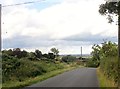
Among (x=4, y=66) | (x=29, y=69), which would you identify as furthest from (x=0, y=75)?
(x=29, y=69)

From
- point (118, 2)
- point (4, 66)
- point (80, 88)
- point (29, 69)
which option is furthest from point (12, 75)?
Result: point (118, 2)

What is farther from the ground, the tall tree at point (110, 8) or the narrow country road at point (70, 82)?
the tall tree at point (110, 8)

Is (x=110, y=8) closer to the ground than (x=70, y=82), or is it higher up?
higher up

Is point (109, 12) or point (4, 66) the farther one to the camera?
point (4, 66)

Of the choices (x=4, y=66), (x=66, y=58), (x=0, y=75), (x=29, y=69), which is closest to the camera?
(x=0, y=75)

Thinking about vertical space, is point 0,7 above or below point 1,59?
Result: above

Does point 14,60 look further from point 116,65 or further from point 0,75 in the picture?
point 116,65

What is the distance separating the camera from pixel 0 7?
23.9 metres

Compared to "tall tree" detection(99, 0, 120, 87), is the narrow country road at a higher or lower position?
lower

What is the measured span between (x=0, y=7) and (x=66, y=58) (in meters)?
98.5

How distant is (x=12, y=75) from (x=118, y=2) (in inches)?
629

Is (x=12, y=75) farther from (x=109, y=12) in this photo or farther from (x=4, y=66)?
(x=109, y=12)

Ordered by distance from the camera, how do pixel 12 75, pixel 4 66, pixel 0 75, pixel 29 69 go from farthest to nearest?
pixel 29 69 < pixel 4 66 < pixel 12 75 < pixel 0 75

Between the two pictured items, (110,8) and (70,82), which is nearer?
(110,8)
